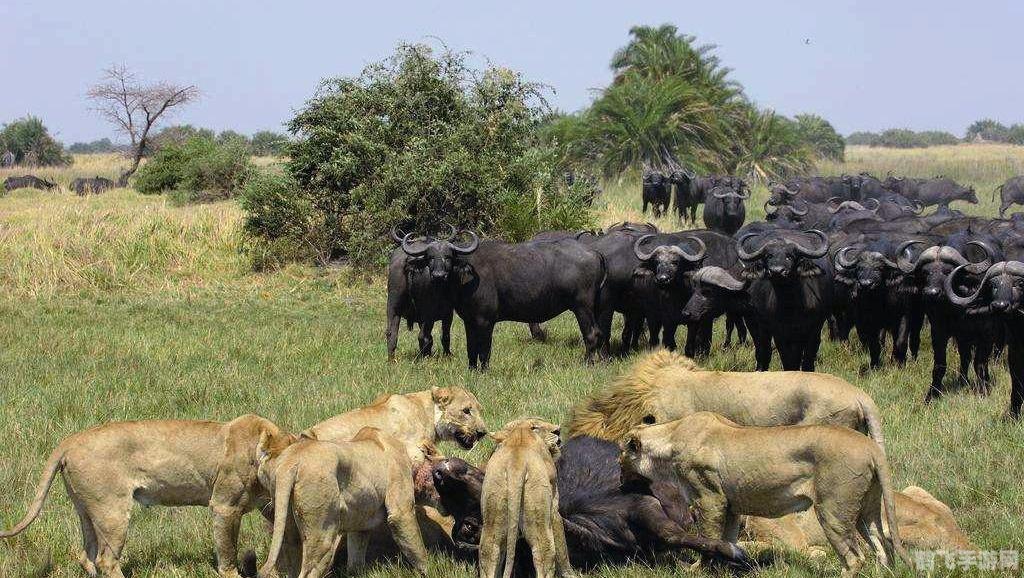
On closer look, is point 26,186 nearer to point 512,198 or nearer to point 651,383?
point 512,198

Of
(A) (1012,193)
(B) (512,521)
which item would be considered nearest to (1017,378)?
(B) (512,521)

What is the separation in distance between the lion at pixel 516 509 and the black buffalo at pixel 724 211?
23.2 metres

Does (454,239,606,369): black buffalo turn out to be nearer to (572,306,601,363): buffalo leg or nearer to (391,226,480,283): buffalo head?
(572,306,601,363): buffalo leg

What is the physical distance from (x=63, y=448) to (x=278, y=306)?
13.0 metres

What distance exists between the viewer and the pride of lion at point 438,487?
576 cm

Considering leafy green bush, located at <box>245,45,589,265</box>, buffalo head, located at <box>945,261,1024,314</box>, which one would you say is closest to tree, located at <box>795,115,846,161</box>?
leafy green bush, located at <box>245,45,589,265</box>

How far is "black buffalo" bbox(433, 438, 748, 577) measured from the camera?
6.16 m

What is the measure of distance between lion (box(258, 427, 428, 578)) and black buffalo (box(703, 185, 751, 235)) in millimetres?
23035

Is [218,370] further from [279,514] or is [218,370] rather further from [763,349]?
[279,514]

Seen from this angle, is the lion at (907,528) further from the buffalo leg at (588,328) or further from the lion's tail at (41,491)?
the buffalo leg at (588,328)

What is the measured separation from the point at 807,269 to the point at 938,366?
5.71 ft

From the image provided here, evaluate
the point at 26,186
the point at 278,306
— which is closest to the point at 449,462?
the point at 278,306

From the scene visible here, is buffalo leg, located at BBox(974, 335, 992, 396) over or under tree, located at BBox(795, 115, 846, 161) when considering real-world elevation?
under

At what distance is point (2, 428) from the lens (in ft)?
31.6
